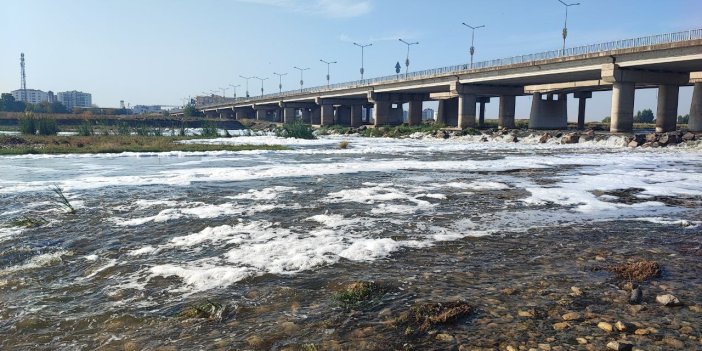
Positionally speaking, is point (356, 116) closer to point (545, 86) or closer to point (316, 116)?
point (316, 116)

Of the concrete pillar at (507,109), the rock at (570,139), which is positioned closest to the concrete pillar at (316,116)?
the concrete pillar at (507,109)

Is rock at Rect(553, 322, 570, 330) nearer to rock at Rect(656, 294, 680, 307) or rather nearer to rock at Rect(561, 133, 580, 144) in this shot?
rock at Rect(656, 294, 680, 307)

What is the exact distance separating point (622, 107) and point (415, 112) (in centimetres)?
4462

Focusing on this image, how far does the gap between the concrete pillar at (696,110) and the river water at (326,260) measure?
41097 millimetres

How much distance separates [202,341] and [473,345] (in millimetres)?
2522

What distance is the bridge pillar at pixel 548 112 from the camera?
241 feet

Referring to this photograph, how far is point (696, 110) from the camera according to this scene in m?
49.8

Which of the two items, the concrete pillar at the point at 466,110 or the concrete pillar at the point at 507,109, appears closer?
the concrete pillar at the point at 466,110

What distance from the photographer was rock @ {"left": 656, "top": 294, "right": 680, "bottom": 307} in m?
5.35

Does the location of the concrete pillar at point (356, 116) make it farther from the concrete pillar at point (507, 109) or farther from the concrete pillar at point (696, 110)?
the concrete pillar at point (696, 110)

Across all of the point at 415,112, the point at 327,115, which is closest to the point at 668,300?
the point at 415,112

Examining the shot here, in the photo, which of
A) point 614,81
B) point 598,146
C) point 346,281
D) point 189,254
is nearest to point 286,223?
point 189,254

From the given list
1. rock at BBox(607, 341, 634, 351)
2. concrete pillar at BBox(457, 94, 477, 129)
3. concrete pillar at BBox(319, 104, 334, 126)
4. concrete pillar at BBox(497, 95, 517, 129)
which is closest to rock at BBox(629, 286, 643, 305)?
rock at BBox(607, 341, 634, 351)

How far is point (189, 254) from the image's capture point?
7.83 m
